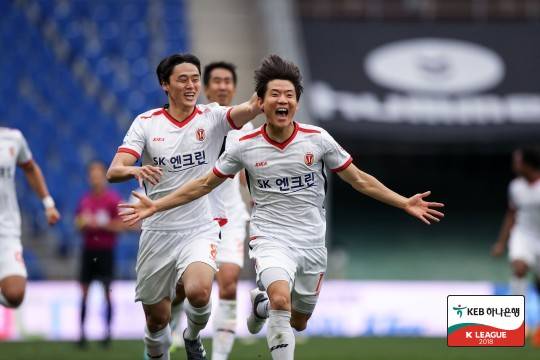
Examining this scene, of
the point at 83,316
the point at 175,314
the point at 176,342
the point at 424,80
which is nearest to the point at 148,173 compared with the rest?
the point at 175,314

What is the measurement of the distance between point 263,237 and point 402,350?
5.47m

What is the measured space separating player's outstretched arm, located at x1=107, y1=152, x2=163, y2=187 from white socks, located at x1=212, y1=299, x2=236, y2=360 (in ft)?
5.81

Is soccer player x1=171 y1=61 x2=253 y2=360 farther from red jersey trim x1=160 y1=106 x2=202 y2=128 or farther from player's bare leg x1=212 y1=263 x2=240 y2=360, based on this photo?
red jersey trim x1=160 y1=106 x2=202 y2=128

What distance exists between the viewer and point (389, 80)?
21203 mm

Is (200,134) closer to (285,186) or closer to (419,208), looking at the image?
(285,186)

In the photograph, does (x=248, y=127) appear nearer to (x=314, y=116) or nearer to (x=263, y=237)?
(x=263, y=237)

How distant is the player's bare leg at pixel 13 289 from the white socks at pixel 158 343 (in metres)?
1.49

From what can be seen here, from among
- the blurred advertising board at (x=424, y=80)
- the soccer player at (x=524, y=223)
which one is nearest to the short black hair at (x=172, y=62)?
the soccer player at (x=524, y=223)

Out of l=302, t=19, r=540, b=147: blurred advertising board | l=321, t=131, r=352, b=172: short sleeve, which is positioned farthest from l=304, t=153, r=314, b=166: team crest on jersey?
l=302, t=19, r=540, b=147: blurred advertising board

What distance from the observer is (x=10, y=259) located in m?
9.77

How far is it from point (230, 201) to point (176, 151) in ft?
6.04

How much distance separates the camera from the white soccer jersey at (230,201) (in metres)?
9.90

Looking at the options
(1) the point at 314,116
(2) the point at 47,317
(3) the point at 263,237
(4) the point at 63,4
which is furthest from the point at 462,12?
(3) the point at 263,237

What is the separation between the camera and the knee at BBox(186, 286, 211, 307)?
820 centimetres
